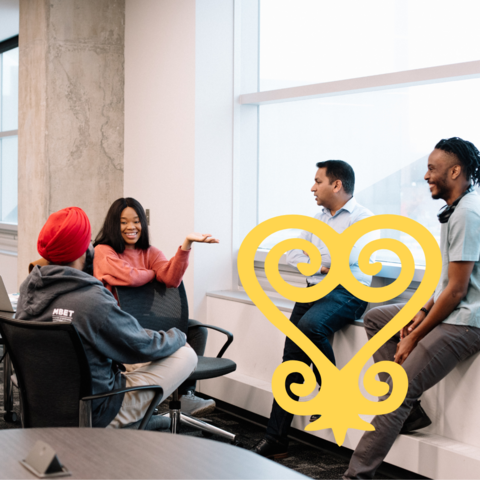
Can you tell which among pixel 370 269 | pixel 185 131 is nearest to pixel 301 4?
pixel 185 131

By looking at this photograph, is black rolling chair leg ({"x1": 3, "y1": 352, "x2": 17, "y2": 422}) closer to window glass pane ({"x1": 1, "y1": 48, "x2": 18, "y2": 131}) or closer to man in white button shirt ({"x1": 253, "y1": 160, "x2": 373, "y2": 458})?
man in white button shirt ({"x1": 253, "y1": 160, "x2": 373, "y2": 458})

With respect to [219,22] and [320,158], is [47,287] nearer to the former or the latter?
[320,158]

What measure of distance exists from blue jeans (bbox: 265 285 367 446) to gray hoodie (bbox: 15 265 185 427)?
1032mm

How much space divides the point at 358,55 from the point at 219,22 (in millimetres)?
1049

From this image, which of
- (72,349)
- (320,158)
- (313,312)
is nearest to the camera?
(72,349)

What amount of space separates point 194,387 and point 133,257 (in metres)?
0.78

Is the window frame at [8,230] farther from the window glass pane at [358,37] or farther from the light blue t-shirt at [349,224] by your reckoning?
the light blue t-shirt at [349,224]

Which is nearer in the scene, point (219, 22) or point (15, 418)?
point (15, 418)

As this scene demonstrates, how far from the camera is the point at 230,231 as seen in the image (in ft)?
14.1

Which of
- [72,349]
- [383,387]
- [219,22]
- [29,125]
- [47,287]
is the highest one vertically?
[219,22]

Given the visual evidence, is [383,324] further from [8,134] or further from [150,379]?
[8,134]

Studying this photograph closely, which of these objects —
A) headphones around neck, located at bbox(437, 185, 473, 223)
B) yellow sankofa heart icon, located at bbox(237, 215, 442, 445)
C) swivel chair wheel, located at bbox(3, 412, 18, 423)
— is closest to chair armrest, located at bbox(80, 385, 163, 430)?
yellow sankofa heart icon, located at bbox(237, 215, 442, 445)

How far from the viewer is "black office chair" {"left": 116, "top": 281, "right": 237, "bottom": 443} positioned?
122 inches

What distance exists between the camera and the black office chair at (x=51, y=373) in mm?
2033
